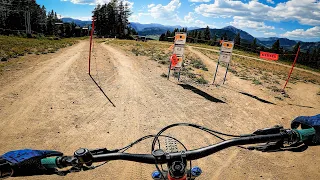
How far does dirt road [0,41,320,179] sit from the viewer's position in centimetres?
751

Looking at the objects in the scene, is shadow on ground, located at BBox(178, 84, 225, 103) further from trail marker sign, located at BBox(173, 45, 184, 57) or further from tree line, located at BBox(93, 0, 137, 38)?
tree line, located at BBox(93, 0, 137, 38)

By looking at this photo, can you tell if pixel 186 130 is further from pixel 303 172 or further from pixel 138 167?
pixel 303 172

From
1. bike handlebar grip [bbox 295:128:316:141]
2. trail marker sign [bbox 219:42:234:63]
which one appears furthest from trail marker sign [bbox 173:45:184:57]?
bike handlebar grip [bbox 295:128:316:141]

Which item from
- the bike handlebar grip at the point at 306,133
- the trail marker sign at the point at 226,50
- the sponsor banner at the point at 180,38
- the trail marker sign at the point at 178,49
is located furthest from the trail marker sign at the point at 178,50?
the bike handlebar grip at the point at 306,133

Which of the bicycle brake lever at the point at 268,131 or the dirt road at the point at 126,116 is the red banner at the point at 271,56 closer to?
the dirt road at the point at 126,116

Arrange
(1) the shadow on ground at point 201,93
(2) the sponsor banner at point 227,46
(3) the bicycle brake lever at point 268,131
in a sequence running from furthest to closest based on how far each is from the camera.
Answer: (2) the sponsor banner at point 227,46
(1) the shadow on ground at point 201,93
(3) the bicycle brake lever at point 268,131

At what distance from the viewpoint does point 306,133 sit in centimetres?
241

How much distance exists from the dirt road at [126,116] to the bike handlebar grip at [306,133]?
4982mm

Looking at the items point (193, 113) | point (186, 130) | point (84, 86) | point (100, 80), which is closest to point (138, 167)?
point (186, 130)

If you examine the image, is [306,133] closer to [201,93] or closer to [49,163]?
[49,163]

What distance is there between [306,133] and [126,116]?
8.74 m

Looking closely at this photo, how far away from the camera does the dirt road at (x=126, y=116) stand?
7512 millimetres

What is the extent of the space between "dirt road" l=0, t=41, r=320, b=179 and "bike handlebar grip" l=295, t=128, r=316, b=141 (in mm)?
4982

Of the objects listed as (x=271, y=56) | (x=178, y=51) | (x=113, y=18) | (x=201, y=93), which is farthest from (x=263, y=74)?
(x=113, y=18)
